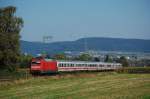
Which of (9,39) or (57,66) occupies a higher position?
(9,39)

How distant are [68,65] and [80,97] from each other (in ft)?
130

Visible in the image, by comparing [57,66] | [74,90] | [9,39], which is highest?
[9,39]

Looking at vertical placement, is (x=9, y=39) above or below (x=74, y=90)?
above

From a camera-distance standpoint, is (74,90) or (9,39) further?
(9,39)

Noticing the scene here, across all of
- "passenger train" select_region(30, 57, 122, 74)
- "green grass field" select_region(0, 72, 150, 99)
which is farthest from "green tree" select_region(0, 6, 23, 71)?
"green grass field" select_region(0, 72, 150, 99)

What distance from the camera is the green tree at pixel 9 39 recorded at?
203 ft

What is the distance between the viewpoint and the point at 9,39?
62562 mm

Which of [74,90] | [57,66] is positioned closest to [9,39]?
[57,66]

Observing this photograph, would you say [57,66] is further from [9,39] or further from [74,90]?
[74,90]

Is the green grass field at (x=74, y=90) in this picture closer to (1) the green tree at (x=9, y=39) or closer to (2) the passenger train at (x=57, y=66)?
(2) the passenger train at (x=57, y=66)

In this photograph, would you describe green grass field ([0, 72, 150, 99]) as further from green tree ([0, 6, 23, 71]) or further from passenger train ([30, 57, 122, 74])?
green tree ([0, 6, 23, 71])

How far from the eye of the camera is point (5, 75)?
49.9m

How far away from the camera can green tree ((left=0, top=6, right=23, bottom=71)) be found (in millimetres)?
61750

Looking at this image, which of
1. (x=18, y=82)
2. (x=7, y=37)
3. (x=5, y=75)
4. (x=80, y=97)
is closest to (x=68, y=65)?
(x=7, y=37)
